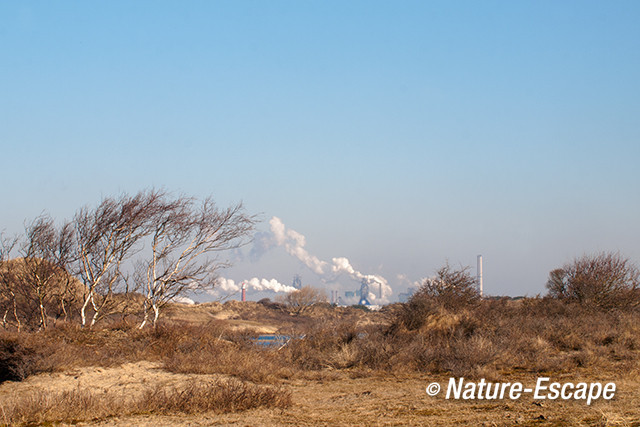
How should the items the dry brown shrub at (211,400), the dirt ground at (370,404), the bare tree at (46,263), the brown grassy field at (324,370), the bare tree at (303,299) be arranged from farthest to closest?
the bare tree at (303,299), the bare tree at (46,263), the dry brown shrub at (211,400), the brown grassy field at (324,370), the dirt ground at (370,404)

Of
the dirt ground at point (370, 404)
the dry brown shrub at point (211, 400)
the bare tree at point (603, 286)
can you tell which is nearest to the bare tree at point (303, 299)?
the bare tree at point (603, 286)

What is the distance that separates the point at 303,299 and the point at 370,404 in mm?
80880

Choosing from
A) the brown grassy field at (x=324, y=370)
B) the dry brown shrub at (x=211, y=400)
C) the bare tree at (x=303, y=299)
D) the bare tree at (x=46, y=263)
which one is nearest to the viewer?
the brown grassy field at (x=324, y=370)

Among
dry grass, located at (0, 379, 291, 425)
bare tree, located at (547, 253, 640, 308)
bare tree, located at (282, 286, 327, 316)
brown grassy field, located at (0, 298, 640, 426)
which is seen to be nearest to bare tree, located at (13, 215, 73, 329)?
brown grassy field, located at (0, 298, 640, 426)

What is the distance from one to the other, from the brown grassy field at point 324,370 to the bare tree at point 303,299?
65.6 m

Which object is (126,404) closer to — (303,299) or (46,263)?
(46,263)

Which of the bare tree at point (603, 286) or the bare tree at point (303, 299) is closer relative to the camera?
the bare tree at point (603, 286)

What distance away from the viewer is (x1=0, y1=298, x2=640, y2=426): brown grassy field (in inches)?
357

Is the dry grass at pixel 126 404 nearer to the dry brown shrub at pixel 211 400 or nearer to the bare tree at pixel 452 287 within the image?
the dry brown shrub at pixel 211 400

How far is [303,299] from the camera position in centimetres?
9100

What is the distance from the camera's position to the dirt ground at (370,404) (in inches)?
344

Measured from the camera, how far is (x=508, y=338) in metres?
17.8

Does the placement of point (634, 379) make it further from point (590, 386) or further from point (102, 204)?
point (102, 204)

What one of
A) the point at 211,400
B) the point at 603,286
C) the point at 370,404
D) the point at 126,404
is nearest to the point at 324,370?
the point at 370,404
